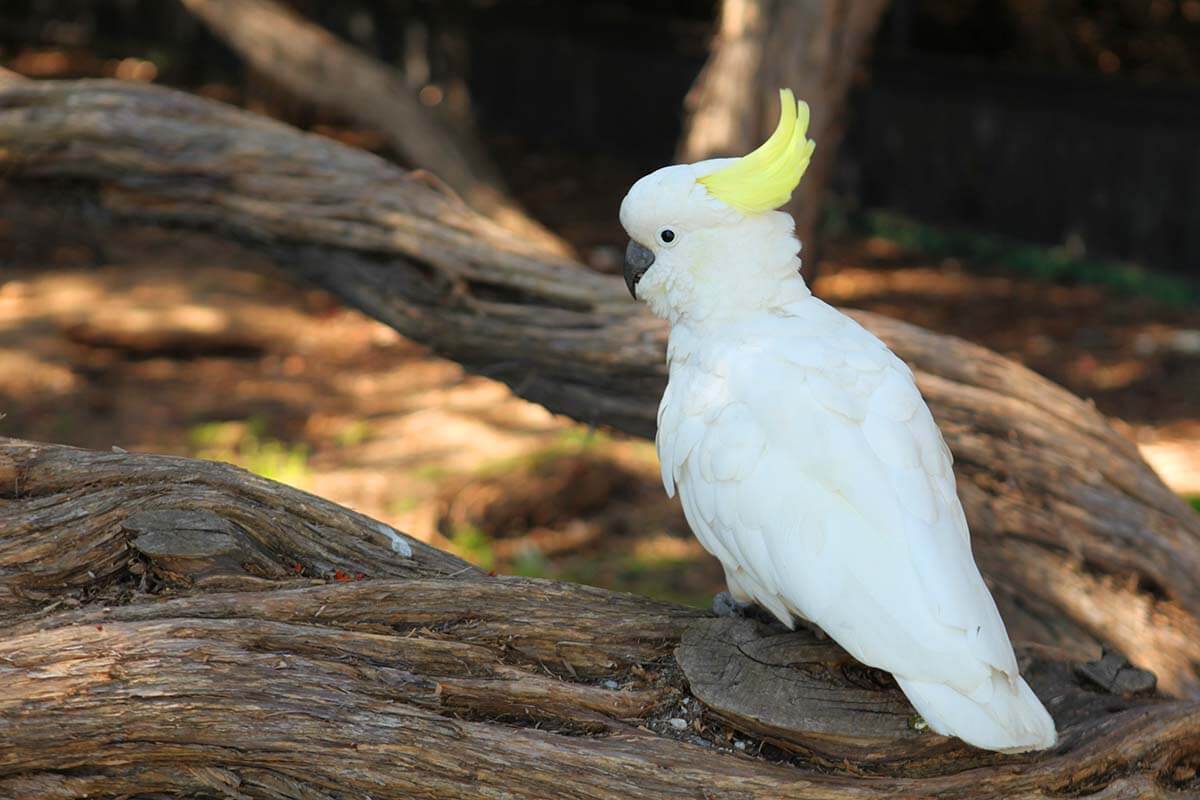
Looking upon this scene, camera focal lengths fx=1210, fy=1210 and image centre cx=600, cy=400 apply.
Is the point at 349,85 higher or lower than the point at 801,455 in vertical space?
higher

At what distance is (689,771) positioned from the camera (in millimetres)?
1691

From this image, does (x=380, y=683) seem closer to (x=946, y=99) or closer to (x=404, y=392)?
(x=404, y=392)

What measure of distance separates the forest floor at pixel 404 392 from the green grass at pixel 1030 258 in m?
0.14

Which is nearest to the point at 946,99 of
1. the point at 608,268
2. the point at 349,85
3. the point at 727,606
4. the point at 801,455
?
the point at 608,268

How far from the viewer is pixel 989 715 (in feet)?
5.24

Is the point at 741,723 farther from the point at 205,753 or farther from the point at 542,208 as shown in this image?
the point at 542,208

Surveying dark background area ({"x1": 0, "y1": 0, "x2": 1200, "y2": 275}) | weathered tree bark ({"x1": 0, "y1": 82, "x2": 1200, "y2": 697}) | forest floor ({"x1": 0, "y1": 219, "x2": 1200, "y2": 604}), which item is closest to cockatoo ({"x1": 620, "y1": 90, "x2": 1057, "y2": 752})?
weathered tree bark ({"x1": 0, "y1": 82, "x2": 1200, "y2": 697})

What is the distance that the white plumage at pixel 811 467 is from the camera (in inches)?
64.6

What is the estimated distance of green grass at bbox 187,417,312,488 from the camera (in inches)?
162

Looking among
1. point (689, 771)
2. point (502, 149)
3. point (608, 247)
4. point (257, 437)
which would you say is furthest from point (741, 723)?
point (502, 149)

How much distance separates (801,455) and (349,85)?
3.24 m

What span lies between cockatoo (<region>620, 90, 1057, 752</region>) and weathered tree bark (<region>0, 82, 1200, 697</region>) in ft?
1.99

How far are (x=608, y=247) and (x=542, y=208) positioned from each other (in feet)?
3.46

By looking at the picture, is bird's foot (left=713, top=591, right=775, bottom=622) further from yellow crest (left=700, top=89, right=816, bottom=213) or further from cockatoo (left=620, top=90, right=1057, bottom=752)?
yellow crest (left=700, top=89, right=816, bottom=213)
